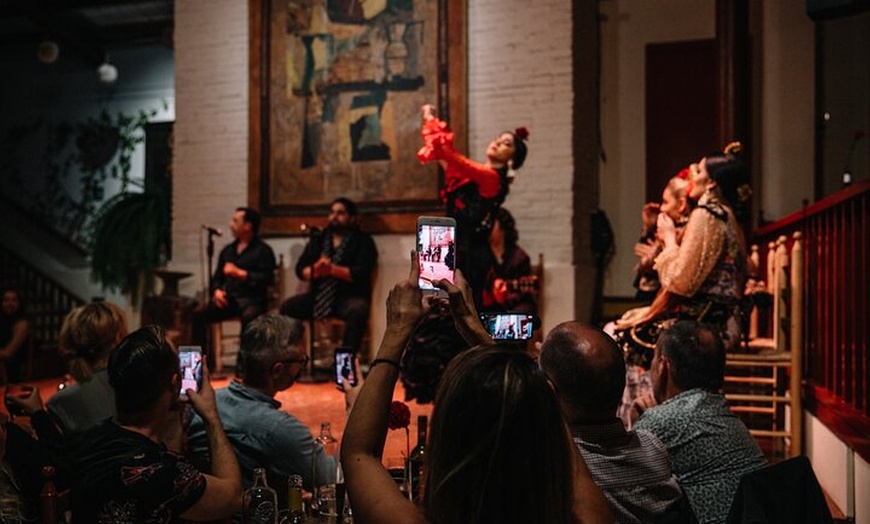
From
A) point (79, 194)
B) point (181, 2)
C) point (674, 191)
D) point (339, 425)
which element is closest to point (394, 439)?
point (339, 425)

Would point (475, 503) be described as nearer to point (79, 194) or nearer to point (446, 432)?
point (446, 432)

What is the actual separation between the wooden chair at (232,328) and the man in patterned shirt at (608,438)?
16.2ft

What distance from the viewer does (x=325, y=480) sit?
2.26m

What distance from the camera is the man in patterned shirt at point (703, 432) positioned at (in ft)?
6.91

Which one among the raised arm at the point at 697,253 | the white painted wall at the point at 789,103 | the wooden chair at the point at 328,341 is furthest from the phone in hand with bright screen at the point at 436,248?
the white painted wall at the point at 789,103

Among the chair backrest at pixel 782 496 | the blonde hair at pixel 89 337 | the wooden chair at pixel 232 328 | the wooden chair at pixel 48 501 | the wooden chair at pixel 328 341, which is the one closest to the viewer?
the chair backrest at pixel 782 496

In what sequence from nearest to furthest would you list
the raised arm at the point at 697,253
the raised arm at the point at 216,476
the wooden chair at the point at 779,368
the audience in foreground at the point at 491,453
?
the audience in foreground at the point at 491,453 → the raised arm at the point at 216,476 → the raised arm at the point at 697,253 → the wooden chair at the point at 779,368

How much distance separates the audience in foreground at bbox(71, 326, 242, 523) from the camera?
171cm

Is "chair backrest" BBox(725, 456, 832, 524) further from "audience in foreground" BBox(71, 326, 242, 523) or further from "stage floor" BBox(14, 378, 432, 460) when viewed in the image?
"stage floor" BBox(14, 378, 432, 460)

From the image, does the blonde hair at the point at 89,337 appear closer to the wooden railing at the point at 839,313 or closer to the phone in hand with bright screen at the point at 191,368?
the phone in hand with bright screen at the point at 191,368

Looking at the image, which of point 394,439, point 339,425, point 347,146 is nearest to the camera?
point 394,439

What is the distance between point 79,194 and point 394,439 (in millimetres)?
7695

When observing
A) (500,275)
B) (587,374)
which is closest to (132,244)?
(500,275)

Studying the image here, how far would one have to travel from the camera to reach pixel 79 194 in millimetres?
10273
